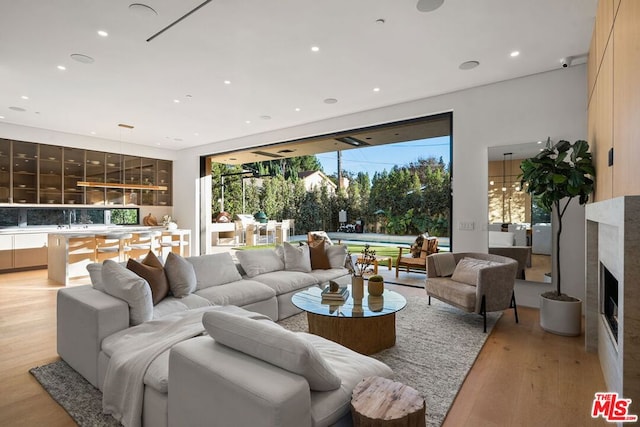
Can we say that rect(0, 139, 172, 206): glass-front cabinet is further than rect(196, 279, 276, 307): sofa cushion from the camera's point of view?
Yes

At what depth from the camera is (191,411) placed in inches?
62.9

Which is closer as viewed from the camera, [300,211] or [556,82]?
[556,82]

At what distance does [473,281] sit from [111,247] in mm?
6726

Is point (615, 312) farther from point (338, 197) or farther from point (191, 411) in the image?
point (338, 197)

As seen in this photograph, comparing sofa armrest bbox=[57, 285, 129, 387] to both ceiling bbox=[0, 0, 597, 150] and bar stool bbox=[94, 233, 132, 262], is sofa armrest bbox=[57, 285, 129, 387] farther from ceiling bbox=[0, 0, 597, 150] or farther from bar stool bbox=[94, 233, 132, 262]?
bar stool bbox=[94, 233, 132, 262]

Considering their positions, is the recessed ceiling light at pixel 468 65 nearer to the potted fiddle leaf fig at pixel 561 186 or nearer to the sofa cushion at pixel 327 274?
the potted fiddle leaf fig at pixel 561 186

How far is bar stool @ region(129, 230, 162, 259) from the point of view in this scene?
278 inches

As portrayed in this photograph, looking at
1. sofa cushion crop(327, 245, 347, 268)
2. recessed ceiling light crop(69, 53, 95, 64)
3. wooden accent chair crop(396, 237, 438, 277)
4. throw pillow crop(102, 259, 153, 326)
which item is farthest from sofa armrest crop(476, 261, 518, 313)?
recessed ceiling light crop(69, 53, 95, 64)

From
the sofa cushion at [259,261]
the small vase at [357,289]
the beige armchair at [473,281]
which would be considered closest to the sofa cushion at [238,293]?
the sofa cushion at [259,261]

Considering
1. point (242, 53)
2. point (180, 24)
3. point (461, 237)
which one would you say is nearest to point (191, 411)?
point (180, 24)

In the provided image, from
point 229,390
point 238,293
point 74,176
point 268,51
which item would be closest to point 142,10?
point 268,51

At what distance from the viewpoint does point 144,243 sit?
7301 mm

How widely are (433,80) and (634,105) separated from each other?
3.06m

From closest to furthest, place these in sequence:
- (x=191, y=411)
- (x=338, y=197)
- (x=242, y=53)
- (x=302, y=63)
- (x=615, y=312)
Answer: (x=191, y=411) → (x=615, y=312) → (x=242, y=53) → (x=302, y=63) → (x=338, y=197)
